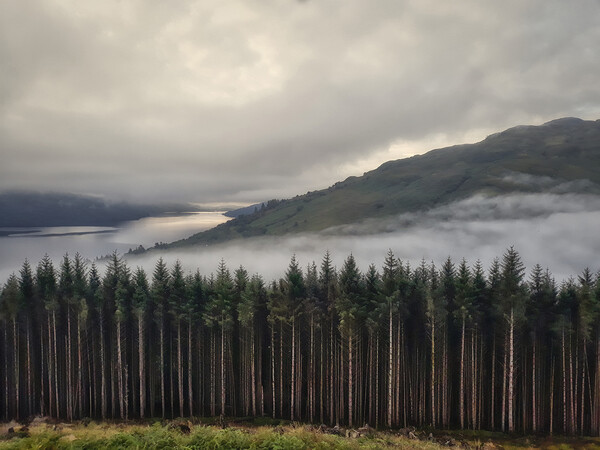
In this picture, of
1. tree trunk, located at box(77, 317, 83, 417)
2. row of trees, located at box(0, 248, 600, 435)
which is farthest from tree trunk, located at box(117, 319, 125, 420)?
tree trunk, located at box(77, 317, 83, 417)

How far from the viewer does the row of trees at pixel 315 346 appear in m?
44.1

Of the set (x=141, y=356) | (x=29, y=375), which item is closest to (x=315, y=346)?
(x=141, y=356)

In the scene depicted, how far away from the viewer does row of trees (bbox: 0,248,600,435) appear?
4412 cm

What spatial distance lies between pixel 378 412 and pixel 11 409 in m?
61.5

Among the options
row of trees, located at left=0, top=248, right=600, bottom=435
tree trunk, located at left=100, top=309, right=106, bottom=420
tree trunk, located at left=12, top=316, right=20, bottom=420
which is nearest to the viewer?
row of trees, located at left=0, top=248, right=600, bottom=435

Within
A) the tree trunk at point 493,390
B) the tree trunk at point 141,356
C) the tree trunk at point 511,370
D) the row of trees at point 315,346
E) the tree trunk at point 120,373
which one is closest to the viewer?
the tree trunk at point 511,370

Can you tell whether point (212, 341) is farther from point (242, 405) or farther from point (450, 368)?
point (450, 368)

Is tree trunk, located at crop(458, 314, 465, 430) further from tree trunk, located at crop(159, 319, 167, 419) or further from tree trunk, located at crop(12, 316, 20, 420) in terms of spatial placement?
tree trunk, located at crop(12, 316, 20, 420)

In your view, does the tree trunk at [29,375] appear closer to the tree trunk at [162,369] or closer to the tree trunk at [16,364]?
the tree trunk at [16,364]

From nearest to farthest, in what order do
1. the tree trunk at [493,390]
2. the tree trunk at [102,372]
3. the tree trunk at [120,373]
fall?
the tree trunk at [493,390]
the tree trunk at [120,373]
the tree trunk at [102,372]

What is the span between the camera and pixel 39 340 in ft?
174

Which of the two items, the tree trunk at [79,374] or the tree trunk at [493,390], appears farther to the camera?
the tree trunk at [79,374]

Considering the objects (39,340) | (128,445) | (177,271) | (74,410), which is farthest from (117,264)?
(128,445)

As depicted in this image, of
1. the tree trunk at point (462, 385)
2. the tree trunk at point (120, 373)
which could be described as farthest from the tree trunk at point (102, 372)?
the tree trunk at point (462, 385)
